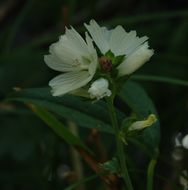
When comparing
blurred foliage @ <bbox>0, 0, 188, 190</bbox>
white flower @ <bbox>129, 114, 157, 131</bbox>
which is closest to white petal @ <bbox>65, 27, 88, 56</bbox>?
white flower @ <bbox>129, 114, 157, 131</bbox>

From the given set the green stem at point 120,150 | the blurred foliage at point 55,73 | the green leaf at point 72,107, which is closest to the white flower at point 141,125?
the green stem at point 120,150

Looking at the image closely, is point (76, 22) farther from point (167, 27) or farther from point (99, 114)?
point (99, 114)

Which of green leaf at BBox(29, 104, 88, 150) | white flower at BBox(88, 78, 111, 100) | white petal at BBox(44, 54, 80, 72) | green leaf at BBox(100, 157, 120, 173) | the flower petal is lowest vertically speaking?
green leaf at BBox(100, 157, 120, 173)

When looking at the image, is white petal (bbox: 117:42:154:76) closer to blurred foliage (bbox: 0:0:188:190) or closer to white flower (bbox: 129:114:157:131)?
white flower (bbox: 129:114:157:131)

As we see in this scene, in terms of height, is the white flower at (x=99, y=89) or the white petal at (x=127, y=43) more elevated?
the white petal at (x=127, y=43)

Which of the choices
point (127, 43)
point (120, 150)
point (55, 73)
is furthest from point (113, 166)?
point (55, 73)

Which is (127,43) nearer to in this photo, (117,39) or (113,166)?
(117,39)

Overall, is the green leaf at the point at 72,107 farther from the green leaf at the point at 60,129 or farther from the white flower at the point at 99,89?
the white flower at the point at 99,89
